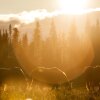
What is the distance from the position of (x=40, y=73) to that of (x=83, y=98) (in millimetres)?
A: 11398

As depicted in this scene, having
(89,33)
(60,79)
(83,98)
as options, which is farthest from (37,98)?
(89,33)

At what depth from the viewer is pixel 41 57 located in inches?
4710

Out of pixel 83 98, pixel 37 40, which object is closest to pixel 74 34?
pixel 37 40

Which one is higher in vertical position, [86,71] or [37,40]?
[86,71]

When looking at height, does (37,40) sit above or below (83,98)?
below

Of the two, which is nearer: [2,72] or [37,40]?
[2,72]

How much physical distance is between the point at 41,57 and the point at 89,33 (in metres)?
22.3

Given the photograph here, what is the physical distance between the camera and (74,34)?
423ft

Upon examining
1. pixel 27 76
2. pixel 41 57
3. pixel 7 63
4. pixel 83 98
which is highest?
pixel 83 98

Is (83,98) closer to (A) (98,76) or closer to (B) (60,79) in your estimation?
(B) (60,79)

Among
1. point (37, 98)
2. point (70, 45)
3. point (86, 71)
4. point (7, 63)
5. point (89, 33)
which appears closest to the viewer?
point (37, 98)

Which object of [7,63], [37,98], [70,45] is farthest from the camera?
[70,45]

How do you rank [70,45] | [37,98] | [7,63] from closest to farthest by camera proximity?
[37,98], [7,63], [70,45]

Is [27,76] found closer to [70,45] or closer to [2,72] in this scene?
[2,72]
